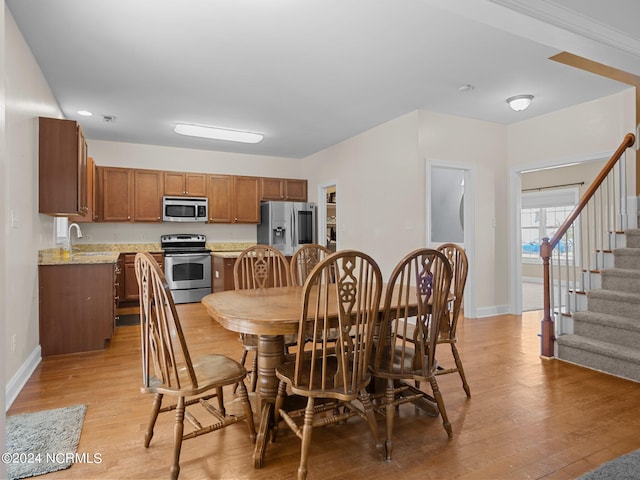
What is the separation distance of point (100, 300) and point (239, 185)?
3455mm

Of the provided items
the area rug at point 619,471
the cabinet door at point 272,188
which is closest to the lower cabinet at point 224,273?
the cabinet door at point 272,188

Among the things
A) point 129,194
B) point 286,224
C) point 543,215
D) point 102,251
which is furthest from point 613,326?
point 102,251

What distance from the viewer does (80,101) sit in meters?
4.15

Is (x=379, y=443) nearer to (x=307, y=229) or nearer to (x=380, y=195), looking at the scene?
(x=380, y=195)

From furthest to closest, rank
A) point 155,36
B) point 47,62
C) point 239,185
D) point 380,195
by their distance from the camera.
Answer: point 239,185
point 380,195
point 47,62
point 155,36

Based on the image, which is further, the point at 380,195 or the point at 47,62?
the point at 380,195

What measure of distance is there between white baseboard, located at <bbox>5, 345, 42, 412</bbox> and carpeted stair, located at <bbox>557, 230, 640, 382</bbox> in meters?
4.15

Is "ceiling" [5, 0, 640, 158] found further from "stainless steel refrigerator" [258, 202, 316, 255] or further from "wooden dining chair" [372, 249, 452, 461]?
"stainless steel refrigerator" [258, 202, 316, 255]

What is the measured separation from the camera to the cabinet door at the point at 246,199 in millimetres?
6559

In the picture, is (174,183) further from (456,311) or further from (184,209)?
(456,311)

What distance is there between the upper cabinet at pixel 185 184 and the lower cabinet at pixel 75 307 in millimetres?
2721

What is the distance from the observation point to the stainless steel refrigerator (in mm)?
6555

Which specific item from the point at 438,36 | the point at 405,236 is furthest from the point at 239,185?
the point at 438,36

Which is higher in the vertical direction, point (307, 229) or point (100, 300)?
point (307, 229)
